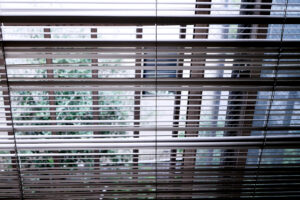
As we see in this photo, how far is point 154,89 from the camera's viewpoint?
1.19 m

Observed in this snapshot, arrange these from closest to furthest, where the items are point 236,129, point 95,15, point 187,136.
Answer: point 95,15
point 236,129
point 187,136

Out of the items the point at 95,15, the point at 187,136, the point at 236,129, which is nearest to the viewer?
the point at 95,15

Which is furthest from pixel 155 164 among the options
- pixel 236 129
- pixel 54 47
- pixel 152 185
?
pixel 54 47

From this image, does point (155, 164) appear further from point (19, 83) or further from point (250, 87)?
point (19, 83)

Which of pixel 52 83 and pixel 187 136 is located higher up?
pixel 52 83

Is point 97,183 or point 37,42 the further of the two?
point 97,183

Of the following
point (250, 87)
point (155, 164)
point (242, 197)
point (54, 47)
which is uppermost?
point (54, 47)

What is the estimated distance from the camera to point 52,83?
1173 mm

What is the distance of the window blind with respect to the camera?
113 cm

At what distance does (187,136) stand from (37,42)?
80 centimetres

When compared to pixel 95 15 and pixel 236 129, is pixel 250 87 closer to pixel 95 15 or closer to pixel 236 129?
pixel 236 129

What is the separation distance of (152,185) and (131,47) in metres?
0.65

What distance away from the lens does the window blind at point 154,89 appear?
3.72 feet

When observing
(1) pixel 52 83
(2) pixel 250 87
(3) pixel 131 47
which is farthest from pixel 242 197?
(1) pixel 52 83
